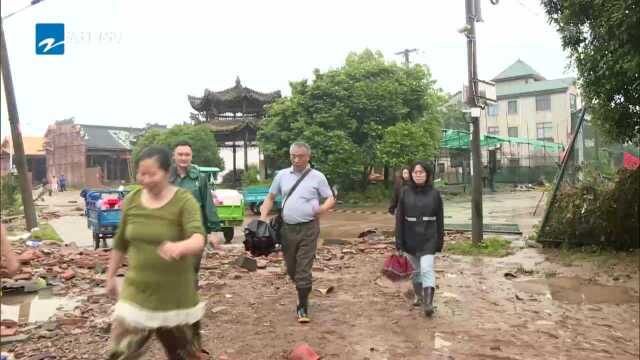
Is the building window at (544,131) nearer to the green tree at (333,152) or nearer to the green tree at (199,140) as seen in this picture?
the green tree at (199,140)

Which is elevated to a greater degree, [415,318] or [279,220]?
[279,220]

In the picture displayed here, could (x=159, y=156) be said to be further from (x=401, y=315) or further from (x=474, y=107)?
(x=474, y=107)

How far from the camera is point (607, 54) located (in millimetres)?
7496

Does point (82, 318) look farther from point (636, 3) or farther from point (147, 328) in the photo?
point (636, 3)

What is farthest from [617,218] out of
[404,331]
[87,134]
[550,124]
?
[87,134]

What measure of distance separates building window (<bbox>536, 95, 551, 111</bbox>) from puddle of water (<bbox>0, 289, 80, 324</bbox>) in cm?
5216

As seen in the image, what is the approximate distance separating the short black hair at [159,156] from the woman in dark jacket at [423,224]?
3149 millimetres

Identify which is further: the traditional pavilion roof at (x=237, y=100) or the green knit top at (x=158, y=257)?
A: the traditional pavilion roof at (x=237, y=100)

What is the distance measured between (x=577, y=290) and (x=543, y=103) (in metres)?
50.1

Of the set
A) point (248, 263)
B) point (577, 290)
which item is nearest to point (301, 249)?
point (248, 263)

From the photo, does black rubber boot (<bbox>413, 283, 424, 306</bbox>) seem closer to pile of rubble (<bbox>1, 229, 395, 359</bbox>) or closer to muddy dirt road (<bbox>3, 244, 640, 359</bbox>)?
muddy dirt road (<bbox>3, 244, 640, 359</bbox>)

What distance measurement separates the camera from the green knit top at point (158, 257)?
3135mm

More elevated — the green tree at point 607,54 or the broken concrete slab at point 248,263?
the green tree at point 607,54

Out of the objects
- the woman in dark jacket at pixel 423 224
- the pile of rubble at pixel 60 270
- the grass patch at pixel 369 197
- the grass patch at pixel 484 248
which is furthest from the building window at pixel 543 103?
the woman in dark jacket at pixel 423 224
